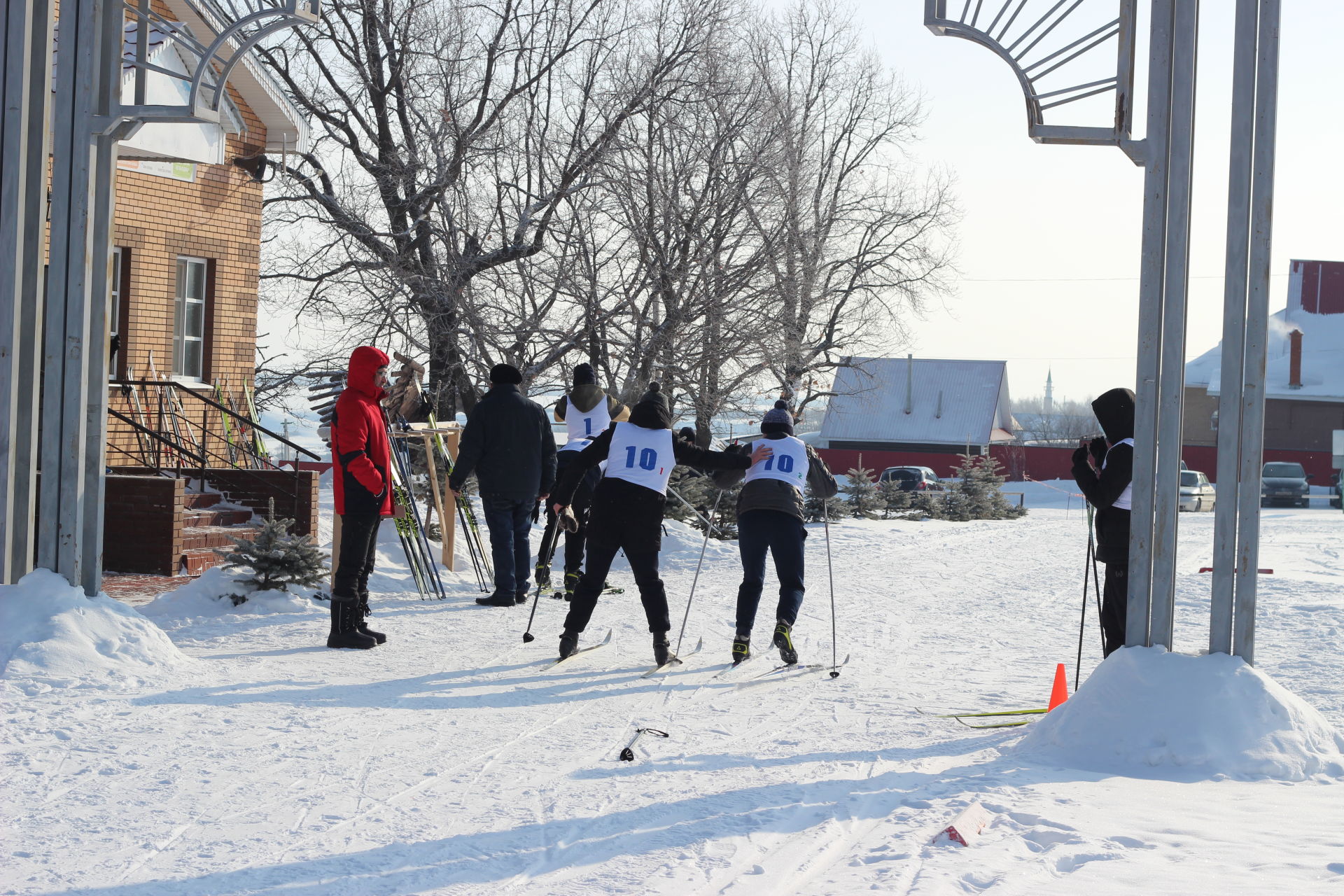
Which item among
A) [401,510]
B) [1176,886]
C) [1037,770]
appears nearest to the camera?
[1176,886]

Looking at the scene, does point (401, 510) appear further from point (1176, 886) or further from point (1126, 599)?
point (1176, 886)

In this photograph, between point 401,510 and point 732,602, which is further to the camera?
point 732,602

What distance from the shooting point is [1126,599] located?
22.5 feet

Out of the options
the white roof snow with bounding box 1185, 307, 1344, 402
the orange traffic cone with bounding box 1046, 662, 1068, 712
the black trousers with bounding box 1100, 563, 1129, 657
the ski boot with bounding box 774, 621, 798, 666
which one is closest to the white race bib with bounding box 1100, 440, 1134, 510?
the black trousers with bounding box 1100, 563, 1129, 657

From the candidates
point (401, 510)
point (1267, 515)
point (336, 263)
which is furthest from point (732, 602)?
point (1267, 515)

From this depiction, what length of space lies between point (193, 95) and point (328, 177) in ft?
49.2

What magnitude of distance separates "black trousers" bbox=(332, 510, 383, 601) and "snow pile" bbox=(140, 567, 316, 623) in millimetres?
1332

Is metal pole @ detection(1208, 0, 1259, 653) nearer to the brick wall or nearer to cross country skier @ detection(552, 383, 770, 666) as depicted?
cross country skier @ detection(552, 383, 770, 666)

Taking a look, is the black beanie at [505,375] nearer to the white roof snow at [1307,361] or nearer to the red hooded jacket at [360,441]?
the red hooded jacket at [360,441]

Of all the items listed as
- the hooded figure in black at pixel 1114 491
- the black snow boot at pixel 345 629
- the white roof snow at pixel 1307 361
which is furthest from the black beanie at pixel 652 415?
the white roof snow at pixel 1307 361

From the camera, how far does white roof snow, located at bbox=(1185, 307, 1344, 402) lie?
52.3 m

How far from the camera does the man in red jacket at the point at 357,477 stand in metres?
8.29

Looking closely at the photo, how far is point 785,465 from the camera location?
321 inches

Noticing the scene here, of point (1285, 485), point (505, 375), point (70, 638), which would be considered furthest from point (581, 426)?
point (1285, 485)
